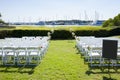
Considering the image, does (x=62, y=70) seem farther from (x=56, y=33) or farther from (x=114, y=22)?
(x=114, y=22)

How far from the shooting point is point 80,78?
817 centimetres

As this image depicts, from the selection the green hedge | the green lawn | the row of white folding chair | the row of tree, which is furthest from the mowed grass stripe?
the row of tree

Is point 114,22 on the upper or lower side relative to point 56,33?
upper

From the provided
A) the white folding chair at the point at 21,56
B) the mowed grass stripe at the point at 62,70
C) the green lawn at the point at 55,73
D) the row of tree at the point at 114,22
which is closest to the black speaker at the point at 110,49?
the green lawn at the point at 55,73

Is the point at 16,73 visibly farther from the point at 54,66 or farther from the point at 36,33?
the point at 36,33

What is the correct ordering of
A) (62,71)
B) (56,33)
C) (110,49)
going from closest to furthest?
(110,49) → (62,71) → (56,33)

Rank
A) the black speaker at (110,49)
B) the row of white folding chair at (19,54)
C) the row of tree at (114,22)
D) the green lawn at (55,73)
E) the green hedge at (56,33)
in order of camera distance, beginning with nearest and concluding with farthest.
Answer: the green lawn at (55,73), the black speaker at (110,49), the row of white folding chair at (19,54), the green hedge at (56,33), the row of tree at (114,22)

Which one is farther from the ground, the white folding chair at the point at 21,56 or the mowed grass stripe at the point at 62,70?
the white folding chair at the point at 21,56

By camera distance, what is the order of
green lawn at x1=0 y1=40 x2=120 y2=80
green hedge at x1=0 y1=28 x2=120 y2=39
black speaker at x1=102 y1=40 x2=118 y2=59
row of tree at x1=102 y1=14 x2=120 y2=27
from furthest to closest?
1. row of tree at x1=102 y1=14 x2=120 y2=27
2. green hedge at x1=0 y1=28 x2=120 y2=39
3. black speaker at x1=102 y1=40 x2=118 y2=59
4. green lawn at x1=0 y1=40 x2=120 y2=80

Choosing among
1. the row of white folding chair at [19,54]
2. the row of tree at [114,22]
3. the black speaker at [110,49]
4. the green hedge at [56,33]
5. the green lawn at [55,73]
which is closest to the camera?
the green lawn at [55,73]

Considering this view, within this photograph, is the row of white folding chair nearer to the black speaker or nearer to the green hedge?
the black speaker

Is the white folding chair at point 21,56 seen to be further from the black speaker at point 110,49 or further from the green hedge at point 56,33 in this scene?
the green hedge at point 56,33

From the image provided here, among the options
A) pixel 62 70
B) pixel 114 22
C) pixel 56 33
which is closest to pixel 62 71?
pixel 62 70

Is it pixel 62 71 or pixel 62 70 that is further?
pixel 62 70
